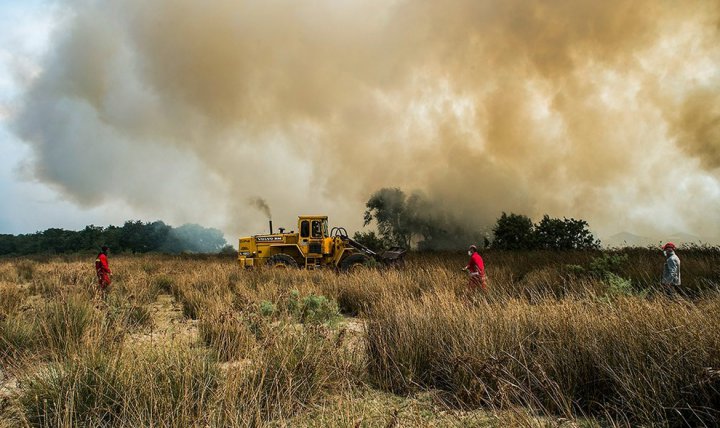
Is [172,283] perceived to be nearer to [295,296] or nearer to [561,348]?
[295,296]

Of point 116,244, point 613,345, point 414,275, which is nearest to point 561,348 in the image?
point 613,345

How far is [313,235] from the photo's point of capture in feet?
55.2

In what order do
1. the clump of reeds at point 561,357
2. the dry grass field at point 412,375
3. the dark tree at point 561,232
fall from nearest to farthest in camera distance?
the dry grass field at point 412,375 < the clump of reeds at point 561,357 < the dark tree at point 561,232

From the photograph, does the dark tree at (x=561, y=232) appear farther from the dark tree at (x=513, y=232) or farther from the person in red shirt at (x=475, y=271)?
the person in red shirt at (x=475, y=271)

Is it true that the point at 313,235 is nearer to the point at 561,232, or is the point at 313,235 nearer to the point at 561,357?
the point at 561,357

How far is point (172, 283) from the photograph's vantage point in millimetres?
12398

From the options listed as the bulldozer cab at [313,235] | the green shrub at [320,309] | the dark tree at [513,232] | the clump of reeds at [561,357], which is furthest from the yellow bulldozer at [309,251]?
the dark tree at [513,232]

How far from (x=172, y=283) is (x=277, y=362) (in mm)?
10217

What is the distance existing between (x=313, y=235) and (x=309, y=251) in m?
0.70

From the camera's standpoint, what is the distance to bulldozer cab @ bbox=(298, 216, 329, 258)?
1662 cm

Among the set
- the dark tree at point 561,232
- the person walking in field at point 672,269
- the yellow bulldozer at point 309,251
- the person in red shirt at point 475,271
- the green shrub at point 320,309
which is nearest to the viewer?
the green shrub at point 320,309

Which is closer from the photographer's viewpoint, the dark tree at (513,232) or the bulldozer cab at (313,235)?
the bulldozer cab at (313,235)

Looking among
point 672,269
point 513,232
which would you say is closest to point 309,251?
point 672,269

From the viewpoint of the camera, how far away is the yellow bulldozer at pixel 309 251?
1622 cm
